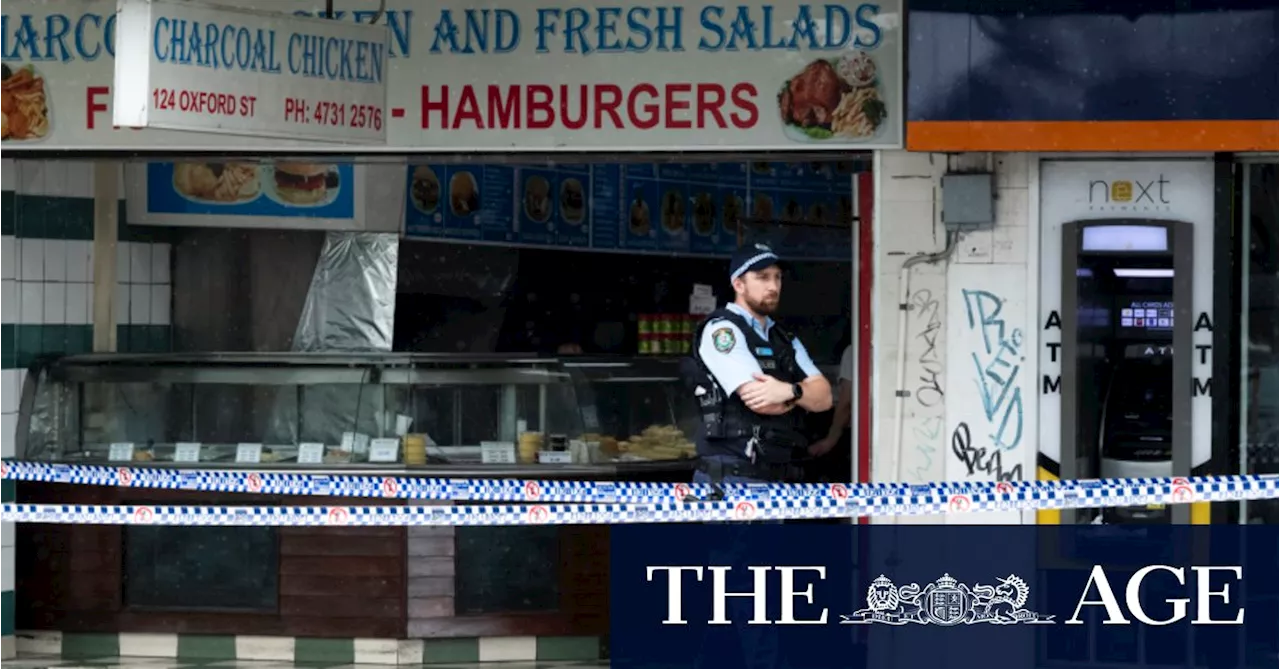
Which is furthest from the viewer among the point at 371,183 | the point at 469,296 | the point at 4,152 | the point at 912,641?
the point at 469,296

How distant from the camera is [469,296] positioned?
1323cm

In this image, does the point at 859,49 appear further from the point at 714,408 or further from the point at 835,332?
the point at 835,332

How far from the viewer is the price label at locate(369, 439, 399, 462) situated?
11016 millimetres

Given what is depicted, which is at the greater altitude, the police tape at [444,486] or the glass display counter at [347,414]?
the glass display counter at [347,414]

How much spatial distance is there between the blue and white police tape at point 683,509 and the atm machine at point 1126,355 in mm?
726

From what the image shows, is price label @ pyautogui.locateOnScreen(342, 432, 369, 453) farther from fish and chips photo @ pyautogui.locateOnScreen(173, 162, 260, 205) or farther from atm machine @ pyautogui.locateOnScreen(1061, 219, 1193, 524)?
atm machine @ pyautogui.locateOnScreen(1061, 219, 1193, 524)

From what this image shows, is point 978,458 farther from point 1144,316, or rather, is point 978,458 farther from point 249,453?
point 249,453

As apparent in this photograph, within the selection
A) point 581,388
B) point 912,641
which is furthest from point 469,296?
point 912,641

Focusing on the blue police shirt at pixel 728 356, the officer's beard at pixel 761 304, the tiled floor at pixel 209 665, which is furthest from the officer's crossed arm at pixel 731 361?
the tiled floor at pixel 209 665

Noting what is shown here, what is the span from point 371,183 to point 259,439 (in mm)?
1731

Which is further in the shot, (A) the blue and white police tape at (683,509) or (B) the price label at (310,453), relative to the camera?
(B) the price label at (310,453)

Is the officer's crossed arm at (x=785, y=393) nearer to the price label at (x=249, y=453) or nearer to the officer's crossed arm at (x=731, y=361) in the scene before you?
the officer's crossed arm at (x=731, y=361)

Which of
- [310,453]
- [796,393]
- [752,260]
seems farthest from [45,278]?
[796,393]

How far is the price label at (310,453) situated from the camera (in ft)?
36.3
